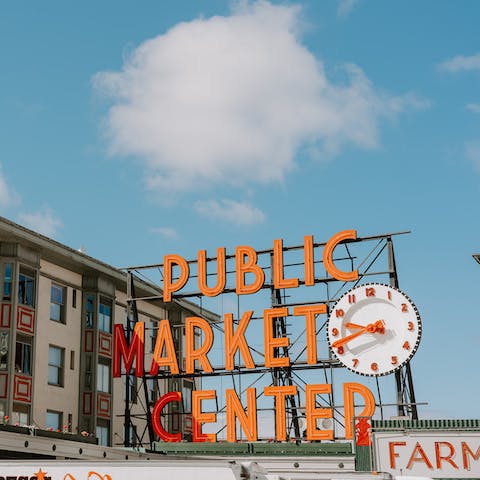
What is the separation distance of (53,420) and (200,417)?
916cm

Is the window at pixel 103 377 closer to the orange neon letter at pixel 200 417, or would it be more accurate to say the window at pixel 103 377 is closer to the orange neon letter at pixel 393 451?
the orange neon letter at pixel 200 417

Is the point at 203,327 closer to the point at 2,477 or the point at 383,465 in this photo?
the point at 383,465

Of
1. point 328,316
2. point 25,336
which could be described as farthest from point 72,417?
point 328,316

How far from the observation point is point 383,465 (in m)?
28.9

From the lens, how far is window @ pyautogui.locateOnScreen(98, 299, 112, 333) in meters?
53.1

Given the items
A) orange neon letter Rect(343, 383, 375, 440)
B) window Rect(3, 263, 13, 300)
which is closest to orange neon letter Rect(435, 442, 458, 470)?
orange neon letter Rect(343, 383, 375, 440)

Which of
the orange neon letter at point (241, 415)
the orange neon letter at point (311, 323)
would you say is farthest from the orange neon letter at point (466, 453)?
the orange neon letter at point (241, 415)

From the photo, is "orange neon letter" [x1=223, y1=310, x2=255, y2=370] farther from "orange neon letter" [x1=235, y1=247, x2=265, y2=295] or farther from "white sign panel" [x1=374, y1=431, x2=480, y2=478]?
"white sign panel" [x1=374, y1=431, x2=480, y2=478]

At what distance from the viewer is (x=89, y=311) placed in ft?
172

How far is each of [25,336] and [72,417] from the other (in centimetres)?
615

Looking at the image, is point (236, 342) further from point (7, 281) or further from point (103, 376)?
point (7, 281)

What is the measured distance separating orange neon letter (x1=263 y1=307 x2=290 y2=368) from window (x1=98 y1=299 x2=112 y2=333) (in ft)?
42.9

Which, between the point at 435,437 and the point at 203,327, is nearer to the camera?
the point at 435,437

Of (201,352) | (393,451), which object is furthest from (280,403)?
(393,451)
